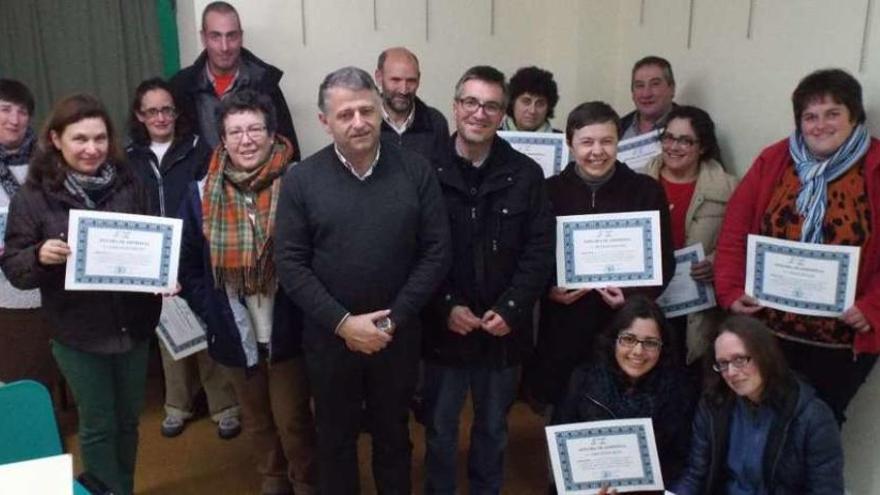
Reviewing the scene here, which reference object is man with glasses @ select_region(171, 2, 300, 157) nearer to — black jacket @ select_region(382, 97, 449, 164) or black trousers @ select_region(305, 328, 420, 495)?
black jacket @ select_region(382, 97, 449, 164)

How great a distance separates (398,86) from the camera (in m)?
3.32

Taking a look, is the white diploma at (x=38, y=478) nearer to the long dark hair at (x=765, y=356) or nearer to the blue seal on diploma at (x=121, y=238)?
the blue seal on diploma at (x=121, y=238)

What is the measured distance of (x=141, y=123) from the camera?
10.4 ft

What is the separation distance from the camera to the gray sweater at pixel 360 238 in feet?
7.32

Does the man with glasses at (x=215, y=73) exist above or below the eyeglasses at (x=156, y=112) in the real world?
above

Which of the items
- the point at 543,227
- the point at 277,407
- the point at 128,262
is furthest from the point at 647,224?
the point at 128,262

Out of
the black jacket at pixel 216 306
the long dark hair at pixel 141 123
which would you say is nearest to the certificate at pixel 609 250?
the black jacket at pixel 216 306

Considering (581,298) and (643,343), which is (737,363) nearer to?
(643,343)

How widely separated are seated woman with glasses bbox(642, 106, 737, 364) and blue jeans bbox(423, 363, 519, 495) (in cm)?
74

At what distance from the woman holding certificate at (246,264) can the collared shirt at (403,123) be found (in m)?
0.79

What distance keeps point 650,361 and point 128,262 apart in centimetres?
169

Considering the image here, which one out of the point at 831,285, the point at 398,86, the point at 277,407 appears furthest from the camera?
the point at 398,86

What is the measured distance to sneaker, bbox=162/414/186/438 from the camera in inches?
140

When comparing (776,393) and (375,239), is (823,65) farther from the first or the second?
(375,239)
